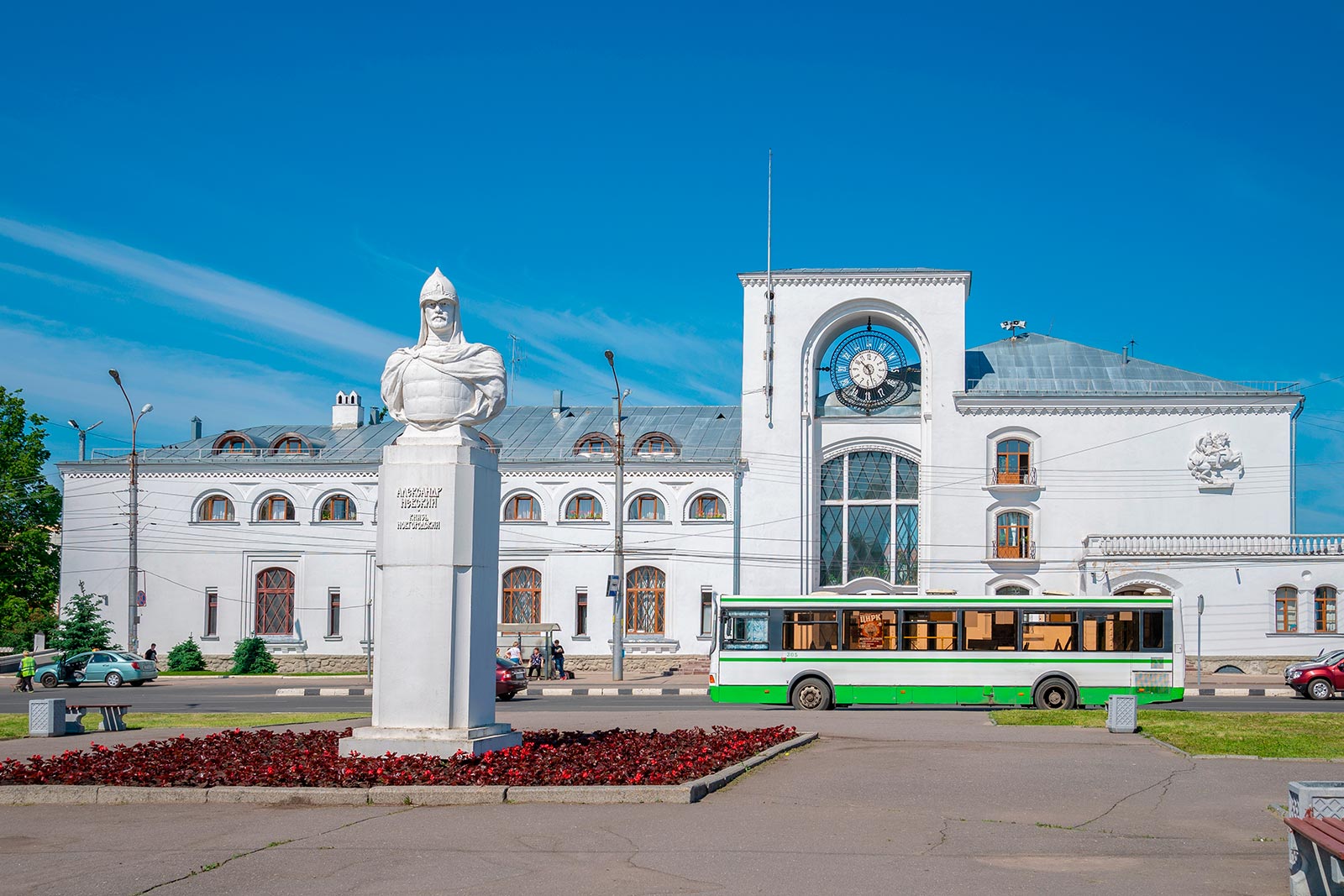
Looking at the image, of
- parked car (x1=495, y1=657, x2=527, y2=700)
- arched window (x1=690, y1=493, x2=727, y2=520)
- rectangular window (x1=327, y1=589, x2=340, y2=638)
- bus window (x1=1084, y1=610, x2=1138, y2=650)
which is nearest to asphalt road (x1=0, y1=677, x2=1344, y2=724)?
parked car (x1=495, y1=657, x2=527, y2=700)

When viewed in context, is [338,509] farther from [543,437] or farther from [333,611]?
[543,437]

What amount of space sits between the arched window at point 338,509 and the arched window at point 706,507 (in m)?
13.6

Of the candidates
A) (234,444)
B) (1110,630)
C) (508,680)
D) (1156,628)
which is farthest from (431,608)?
(234,444)

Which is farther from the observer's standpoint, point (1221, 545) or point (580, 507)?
point (580, 507)

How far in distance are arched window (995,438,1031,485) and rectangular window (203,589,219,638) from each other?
3079 centimetres

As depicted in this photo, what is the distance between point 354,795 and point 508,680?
20054 millimetres

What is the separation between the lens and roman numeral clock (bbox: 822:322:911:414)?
4825cm

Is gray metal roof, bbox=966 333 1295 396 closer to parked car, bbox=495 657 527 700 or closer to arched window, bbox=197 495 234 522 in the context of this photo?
parked car, bbox=495 657 527 700

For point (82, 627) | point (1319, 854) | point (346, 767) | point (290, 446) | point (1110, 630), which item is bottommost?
point (82, 627)

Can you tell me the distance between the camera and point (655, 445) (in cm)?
4988

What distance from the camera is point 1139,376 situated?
48.6 meters

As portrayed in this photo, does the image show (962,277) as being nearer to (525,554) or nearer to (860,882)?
(525,554)

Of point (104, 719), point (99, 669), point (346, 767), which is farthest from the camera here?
point (99, 669)

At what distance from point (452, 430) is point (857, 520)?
36150 millimetres
